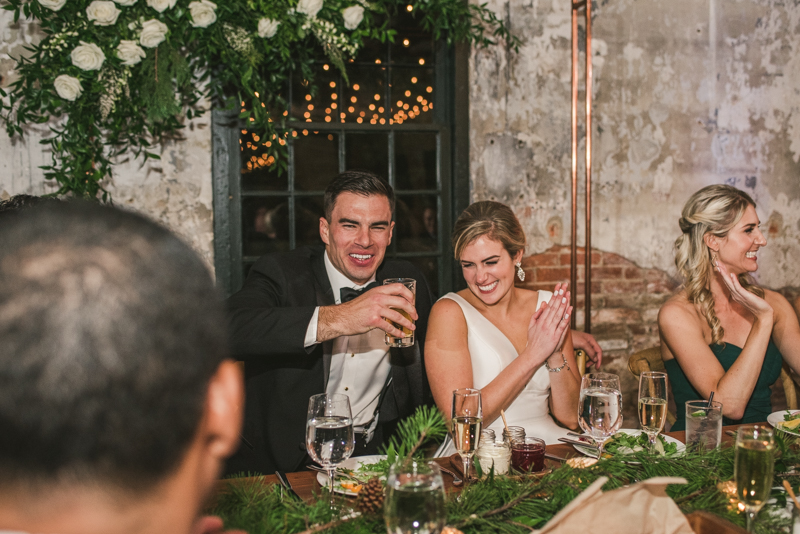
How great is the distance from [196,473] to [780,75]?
4.41 metres

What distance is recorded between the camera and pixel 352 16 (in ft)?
9.48

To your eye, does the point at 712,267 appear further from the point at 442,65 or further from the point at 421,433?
the point at 421,433

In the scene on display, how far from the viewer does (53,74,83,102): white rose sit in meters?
2.61

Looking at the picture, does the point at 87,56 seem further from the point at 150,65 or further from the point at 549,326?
the point at 549,326

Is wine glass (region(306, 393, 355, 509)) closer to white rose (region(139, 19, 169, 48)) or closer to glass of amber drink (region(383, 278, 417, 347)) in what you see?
glass of amber drink (region(383, 278, 417, 347))

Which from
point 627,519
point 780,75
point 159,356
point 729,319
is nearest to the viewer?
point 159,356

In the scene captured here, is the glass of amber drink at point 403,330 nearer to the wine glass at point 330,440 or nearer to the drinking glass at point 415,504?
the wine glass at point 330,440

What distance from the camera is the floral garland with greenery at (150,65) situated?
104 inches

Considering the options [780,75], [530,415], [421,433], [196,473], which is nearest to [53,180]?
[530,415]

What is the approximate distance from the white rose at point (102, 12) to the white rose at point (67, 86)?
27 centimetres

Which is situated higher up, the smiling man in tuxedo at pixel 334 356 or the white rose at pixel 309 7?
the white rose at pixel 309 7

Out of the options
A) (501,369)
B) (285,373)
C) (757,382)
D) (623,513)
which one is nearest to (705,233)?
(757,382)

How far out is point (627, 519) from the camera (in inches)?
31.7

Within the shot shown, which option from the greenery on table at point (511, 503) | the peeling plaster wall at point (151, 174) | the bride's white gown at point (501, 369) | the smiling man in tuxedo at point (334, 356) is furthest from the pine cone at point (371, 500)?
the peeling plaster wall at point (151, 174)
